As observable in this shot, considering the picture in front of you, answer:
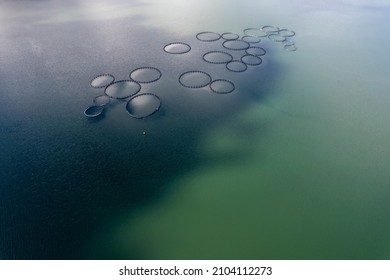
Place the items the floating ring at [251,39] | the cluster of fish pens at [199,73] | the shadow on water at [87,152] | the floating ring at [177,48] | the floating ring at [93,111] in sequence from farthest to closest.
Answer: the floating ring at [251,39], the floating ring at [177,48], the cluster of fish pens at [199,73], the floating ring at [93,111], the shadow on water at [87,152]

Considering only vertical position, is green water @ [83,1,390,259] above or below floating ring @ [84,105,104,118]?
below

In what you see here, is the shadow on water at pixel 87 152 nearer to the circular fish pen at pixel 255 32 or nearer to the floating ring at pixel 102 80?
the floating ring at pixel 102 80

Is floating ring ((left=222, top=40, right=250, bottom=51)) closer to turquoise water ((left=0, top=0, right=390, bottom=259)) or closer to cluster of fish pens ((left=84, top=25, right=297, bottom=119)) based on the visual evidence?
cluster of fish pens ((left=84, top=25, right=297, bottom=119))

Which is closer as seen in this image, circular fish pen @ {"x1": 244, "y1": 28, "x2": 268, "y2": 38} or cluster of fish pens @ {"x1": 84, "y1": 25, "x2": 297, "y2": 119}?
cluster of fish pens @ {"x1": 84, "y1": 25, "x2": 297, "y2": 119}

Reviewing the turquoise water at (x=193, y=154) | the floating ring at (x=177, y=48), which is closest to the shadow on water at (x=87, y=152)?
the turquoise water at (x=193, y=154)

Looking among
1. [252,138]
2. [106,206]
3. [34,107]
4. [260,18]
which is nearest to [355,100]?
[252,138]

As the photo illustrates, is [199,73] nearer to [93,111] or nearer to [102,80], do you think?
[102,80]

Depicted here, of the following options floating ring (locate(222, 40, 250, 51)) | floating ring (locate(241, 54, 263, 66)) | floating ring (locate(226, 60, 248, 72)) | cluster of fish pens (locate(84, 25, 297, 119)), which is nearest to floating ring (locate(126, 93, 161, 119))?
cluster of fish pens (locate(84, 25, 297, 119))
